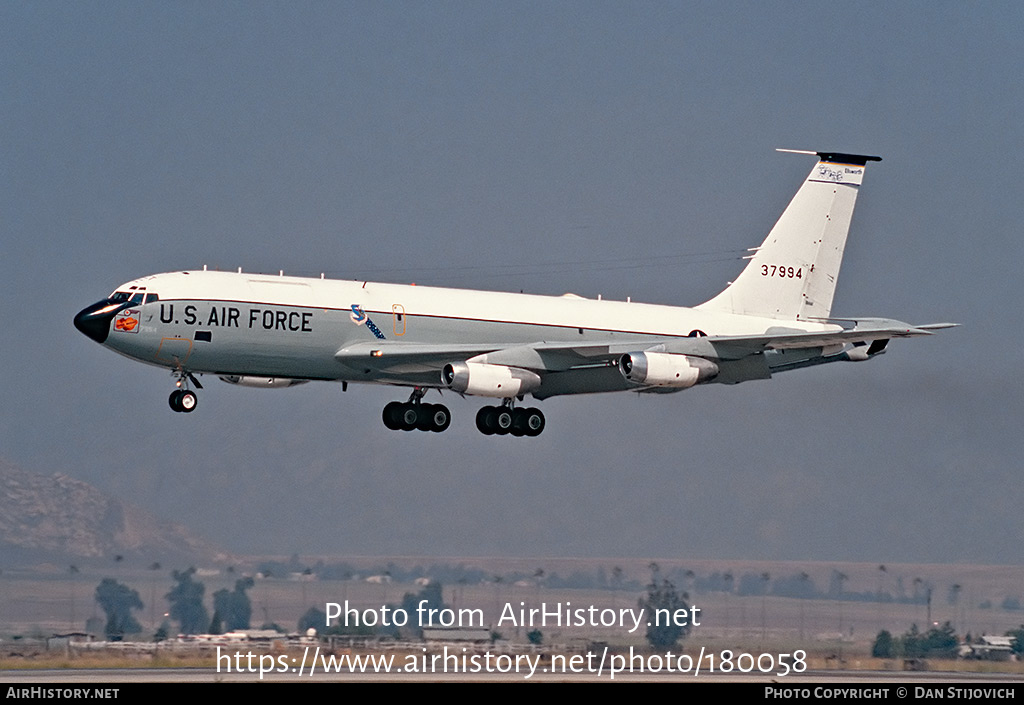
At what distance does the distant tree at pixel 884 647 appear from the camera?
67562mm

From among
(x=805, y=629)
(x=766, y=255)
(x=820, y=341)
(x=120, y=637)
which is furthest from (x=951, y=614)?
(x=120, y=637)

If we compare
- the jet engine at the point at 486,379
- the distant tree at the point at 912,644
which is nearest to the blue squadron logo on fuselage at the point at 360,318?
the jet engine at the point at 486,379

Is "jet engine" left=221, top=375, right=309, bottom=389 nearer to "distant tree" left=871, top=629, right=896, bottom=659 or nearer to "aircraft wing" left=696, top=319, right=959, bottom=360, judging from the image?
"aircraft wing" left=696, top=319, right=959, bottom=360

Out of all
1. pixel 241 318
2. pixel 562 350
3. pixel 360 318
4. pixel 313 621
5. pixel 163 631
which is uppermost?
pixel 562 350

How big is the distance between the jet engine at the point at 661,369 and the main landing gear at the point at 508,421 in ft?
15.3

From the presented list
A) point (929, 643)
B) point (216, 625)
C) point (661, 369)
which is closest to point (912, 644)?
point (929, 643)

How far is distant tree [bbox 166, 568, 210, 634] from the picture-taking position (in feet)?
216

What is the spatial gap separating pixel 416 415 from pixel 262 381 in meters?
6.11

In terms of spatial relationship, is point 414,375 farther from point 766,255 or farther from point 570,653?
point 766,255

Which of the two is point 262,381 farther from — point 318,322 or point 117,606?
point 117,606

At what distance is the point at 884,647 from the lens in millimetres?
67938

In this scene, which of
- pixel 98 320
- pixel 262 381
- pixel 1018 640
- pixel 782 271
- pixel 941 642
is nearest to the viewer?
pixel 98 320

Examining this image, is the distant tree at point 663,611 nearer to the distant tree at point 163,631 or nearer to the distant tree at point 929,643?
the distant tree at point 929,643

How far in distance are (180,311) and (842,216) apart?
29887mm
